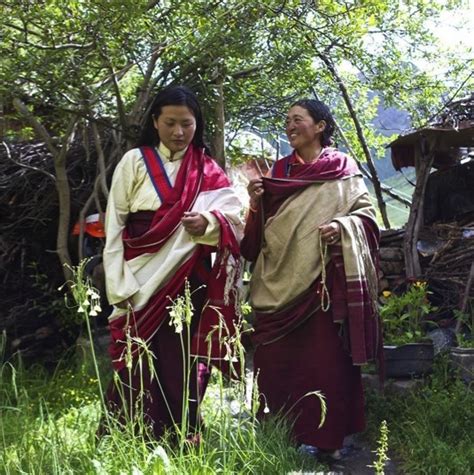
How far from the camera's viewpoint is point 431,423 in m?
3.60

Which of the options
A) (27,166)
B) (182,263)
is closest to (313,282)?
(182,263)

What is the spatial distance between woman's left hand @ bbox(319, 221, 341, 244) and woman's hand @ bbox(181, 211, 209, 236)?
0.61 m

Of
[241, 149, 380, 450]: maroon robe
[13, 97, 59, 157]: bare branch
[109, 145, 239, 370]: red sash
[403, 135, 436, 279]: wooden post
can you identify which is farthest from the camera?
[403, 135, 436, 279]: wooden post

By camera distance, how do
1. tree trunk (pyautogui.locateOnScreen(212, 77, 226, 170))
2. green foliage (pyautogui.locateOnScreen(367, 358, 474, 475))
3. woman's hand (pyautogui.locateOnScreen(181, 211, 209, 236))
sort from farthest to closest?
tree trunk (pyautogui.locateOnScreen(212, 77, 226, 170))
green foliage (pyautogui.locateOnScreen(367, 358, 474, 475))
woman's hand (pyautogui.locateOnScreen(181, 211, 209, 236))

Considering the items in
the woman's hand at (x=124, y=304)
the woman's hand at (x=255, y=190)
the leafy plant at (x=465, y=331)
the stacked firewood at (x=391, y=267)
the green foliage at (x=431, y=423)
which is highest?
the woman's hand at (x=255, y=190)

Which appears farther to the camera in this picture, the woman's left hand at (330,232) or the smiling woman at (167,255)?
the woman's left hand at (330,232)

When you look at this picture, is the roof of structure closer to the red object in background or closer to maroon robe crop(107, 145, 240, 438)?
the red object in background

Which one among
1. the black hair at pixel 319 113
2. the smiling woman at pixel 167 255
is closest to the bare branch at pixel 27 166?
the smiling woman at pixel 167 255

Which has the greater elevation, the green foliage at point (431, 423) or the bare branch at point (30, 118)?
the bare branch at point (30, 118)

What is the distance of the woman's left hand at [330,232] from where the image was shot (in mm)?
3248

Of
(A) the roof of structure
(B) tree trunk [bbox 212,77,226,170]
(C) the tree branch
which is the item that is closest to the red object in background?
(B) tree trunk [bbox 212,77,226,170]

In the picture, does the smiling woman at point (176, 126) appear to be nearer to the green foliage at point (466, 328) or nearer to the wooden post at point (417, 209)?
the green foliage at point (466, 328)

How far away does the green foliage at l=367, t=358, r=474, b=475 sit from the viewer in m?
3.20

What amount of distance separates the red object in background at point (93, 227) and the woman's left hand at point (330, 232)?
86.2 inches
